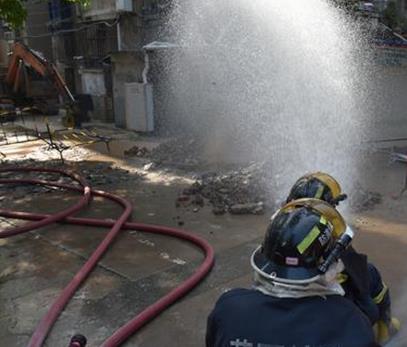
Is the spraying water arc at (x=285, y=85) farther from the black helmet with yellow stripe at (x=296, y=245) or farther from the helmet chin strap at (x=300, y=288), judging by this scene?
the helmet chin strap at (x=300, y=288)

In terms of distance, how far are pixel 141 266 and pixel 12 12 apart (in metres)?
7.33

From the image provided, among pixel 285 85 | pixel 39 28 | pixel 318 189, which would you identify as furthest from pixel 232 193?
pixel 39 28

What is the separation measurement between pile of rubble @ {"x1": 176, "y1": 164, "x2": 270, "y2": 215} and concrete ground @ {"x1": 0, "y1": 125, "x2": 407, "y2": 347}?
0.71ft

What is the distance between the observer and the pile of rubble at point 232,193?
7.64 meters

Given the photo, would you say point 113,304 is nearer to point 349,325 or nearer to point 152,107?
point 349,325

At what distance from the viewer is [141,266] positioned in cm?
584

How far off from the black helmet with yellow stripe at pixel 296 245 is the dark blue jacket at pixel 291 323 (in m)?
0.10

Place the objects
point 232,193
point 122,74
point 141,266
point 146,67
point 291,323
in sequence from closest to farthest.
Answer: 1. point 291,323
2. point 141,266
3. point 232,193
4. point 146,67
5. point 122,74

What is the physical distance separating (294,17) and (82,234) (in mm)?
5924

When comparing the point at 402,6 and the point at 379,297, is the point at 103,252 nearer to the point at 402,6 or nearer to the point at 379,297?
the point at 379,297

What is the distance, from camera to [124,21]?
1761 centimetres

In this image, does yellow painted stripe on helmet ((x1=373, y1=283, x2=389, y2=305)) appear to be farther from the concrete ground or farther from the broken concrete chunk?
the broken concrete chunk

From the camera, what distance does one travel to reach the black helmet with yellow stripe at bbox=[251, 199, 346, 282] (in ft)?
6.23

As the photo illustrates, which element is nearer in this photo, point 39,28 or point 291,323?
point 291,323
